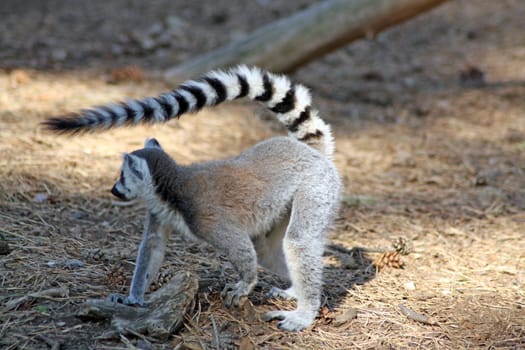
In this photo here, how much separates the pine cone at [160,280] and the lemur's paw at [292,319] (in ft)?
2.44

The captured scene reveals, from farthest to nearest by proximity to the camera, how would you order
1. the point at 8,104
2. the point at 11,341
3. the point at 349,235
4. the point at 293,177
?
1. the point at 8,104
2. the point at 349,235
3. the point at 293,177
4. the point at 11,341

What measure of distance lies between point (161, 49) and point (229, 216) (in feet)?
24.5

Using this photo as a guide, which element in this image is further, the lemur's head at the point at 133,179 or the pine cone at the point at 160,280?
the pine cone at the point at 160,280

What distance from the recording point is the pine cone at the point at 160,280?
4451mm

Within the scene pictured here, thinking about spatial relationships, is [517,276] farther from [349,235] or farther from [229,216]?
[229,216]

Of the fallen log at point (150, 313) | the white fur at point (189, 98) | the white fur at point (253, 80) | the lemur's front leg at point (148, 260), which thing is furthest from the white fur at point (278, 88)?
the fallen log at point (150, 313)

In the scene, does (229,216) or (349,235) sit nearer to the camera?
(229,216)

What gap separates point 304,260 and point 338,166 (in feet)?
11.0

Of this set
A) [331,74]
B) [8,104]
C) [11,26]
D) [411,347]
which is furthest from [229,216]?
[11,26]

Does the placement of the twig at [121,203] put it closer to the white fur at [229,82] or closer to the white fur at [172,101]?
the white fur at [229,82]

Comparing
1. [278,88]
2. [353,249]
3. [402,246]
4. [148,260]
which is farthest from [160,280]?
[402,246]

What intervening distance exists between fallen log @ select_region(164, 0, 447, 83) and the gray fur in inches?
192

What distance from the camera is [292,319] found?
4.16 m

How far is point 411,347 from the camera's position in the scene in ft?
13.1
